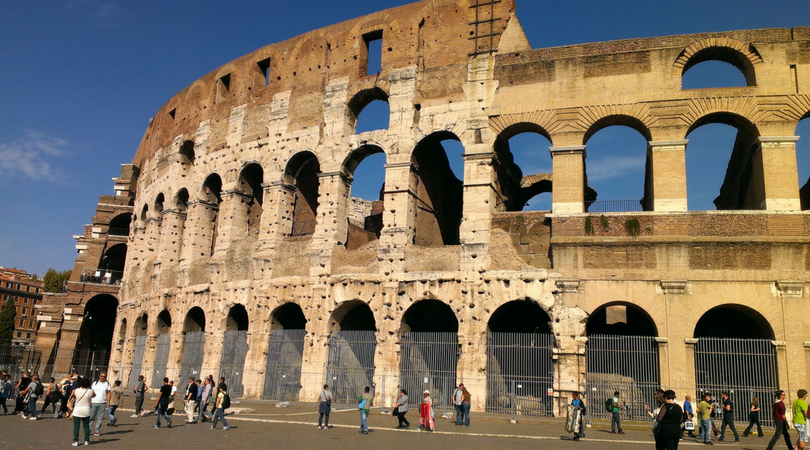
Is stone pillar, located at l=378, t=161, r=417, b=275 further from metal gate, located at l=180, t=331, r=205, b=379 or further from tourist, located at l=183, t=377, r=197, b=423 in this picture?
metal gate, located at l=180, t=331, r=205, b=379

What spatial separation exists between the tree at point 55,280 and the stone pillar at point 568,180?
45.6 metres

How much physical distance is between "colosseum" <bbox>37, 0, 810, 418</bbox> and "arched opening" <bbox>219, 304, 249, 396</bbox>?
72mm

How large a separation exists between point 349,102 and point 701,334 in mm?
12312

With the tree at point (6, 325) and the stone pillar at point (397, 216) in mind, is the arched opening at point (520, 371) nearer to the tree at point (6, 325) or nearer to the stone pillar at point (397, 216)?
the stone pillar at point (397, 216)

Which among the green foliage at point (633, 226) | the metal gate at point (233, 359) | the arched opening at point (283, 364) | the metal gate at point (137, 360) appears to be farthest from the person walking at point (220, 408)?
the metal gate at point (137, 360)

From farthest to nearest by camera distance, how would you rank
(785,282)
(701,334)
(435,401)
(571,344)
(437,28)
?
(437,28), (701,334), (435,401), (571,344), (785,282)

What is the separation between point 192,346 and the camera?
2109 centimetres

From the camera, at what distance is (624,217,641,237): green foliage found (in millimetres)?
15312

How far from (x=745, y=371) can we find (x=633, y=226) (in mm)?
4116

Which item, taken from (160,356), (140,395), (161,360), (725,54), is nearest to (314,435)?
(140,395)

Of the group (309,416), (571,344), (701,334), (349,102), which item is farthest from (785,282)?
(349,102)

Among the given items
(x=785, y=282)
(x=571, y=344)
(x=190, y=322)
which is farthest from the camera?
(x=190, y=322)

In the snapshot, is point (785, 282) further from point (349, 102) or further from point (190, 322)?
point (190, 322)

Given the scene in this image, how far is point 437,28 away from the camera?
18.8 meters
